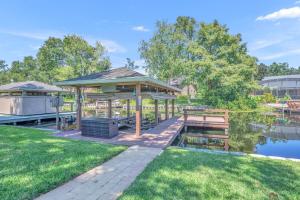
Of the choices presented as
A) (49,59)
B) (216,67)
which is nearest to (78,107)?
(216,67)

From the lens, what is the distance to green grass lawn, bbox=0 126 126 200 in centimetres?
366

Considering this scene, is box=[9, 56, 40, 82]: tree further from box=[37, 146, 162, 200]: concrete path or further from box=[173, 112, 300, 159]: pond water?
box=[37, 146, 162, 200]: concrete path

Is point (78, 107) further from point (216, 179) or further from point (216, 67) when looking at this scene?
point (216, 67)

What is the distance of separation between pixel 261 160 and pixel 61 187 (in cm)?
533

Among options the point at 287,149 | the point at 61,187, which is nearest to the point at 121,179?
the point at 61,187

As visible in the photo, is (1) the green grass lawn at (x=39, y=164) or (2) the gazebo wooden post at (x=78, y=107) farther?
(2) the gazebo wooden post at (x=78, y=107)

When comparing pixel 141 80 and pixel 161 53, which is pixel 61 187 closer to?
pixel 141 80

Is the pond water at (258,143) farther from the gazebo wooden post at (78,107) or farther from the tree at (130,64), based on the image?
the tree at (130,64)

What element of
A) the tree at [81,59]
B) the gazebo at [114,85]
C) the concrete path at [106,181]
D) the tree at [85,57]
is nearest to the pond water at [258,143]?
the gazebo at [114,85]

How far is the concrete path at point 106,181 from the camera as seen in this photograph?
3520mm

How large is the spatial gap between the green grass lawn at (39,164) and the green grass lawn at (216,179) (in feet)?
5.00

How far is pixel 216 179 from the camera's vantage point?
4.26 meters

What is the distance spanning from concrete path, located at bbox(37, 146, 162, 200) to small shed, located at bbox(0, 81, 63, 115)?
512 inches

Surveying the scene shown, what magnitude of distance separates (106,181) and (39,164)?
196 cm
